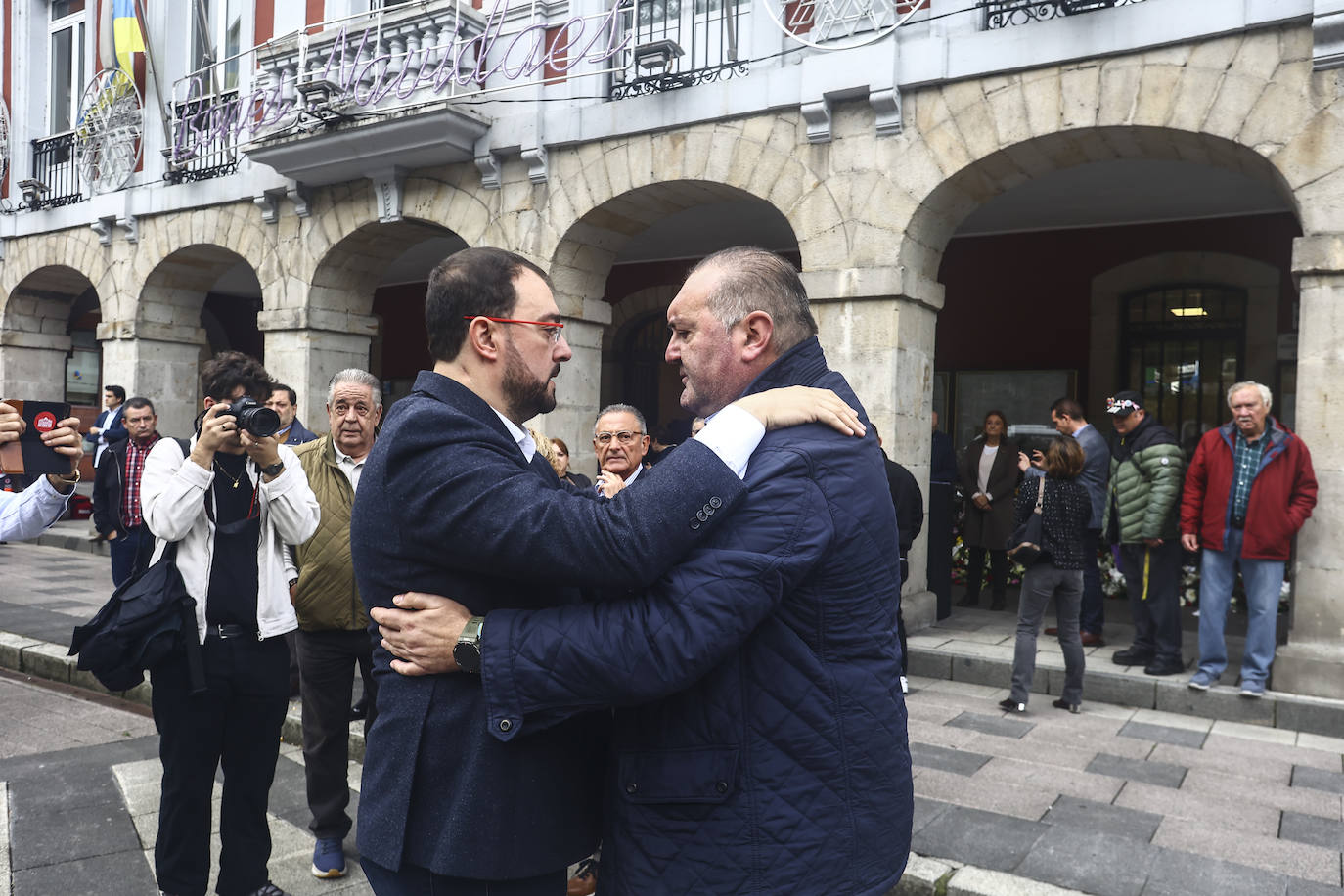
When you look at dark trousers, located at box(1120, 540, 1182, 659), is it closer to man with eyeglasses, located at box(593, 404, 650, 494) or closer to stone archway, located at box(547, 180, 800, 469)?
stone archway, located at box(547, 180, 800, 469)

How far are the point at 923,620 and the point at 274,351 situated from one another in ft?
25.6

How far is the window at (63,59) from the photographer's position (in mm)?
14859

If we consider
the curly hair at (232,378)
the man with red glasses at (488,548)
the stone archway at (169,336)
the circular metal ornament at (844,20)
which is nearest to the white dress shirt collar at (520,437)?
the man with red glasses at (488,548)

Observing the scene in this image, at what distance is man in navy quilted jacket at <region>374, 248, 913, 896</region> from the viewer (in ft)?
5.00

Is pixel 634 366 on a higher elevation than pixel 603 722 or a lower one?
higher

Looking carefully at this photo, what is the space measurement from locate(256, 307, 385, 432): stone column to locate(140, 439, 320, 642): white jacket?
819cm

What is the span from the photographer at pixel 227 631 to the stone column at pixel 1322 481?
5823 mm

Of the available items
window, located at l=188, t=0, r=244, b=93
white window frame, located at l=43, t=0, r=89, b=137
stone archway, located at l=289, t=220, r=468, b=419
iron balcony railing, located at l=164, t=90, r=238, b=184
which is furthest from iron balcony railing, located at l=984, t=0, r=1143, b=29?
white window frame, located at l=43, t=0, r=89, b=137

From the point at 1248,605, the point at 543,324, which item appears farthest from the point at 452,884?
the point at 1248,605

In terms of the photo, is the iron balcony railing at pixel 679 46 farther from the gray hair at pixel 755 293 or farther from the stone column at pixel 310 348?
the gray hair at pixel 755 293

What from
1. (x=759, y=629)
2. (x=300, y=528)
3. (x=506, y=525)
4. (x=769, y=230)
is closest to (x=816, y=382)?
(x=759, y=629)

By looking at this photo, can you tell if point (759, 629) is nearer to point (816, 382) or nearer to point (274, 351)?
point (816, 382)

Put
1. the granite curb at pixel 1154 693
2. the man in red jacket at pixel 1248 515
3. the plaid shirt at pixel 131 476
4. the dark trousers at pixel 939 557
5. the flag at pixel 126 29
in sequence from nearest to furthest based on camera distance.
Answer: the granite curb at pixel 1154 693 < the man in red jacket at pixel 1248 515 < the plaid shirt at pixel 131 476 < the dark trousers at pixel 939 557 < the flag at pixel 126 29

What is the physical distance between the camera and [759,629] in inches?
64.2
